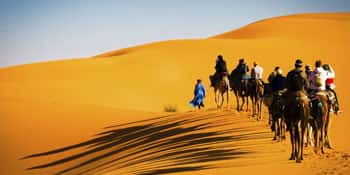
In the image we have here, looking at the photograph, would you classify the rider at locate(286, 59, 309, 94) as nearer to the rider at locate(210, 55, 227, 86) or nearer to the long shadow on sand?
the long shadow on sand

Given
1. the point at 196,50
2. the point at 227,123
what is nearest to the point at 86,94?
the point at 196,50

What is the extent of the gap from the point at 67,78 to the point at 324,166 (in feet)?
129

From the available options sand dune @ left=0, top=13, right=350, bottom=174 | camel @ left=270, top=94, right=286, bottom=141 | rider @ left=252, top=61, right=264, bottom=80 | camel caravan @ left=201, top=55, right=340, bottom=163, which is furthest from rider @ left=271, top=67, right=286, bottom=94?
sand dune @ left=0, top=13, right=350, bottom=174

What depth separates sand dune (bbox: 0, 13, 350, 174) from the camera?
27812 mm

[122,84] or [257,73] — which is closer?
[257,73]

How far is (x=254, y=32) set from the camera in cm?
7638

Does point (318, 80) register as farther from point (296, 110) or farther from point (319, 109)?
point (296, 110)

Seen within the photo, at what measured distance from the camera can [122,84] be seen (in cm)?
4850

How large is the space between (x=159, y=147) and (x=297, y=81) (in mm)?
6804

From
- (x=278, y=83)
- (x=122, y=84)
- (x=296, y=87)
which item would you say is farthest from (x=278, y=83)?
(x=122, y=84)

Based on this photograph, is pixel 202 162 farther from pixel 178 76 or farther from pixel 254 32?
pixel 254 32

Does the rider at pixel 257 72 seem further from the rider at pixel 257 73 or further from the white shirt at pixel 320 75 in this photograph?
the white shirt at pixel 320 75

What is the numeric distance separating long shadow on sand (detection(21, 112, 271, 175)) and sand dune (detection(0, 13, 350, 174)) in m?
1.39

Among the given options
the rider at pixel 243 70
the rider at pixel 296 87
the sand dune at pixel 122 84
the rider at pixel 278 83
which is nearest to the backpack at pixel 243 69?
the rider at pixel 243 70
